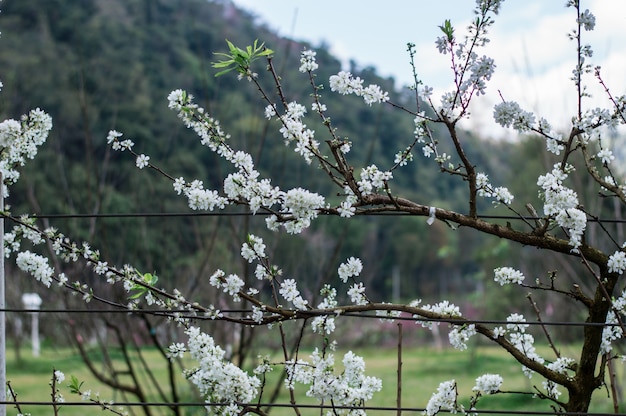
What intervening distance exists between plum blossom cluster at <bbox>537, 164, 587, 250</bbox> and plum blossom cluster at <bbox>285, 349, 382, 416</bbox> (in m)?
0.67

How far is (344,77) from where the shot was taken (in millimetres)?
1980

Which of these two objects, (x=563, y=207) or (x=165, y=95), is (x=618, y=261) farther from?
(x=165, y=95)

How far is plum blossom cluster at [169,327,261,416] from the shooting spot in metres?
1.91

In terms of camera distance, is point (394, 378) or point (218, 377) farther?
point (394, 378)

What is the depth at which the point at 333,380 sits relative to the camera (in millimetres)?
1985

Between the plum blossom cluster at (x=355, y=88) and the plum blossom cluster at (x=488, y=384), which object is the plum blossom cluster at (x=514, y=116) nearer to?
the plum blossom cluster at (x=355, y=88)

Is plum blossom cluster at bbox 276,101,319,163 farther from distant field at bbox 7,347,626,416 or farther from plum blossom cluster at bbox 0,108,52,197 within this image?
distant field at bbox 7,347,626,416

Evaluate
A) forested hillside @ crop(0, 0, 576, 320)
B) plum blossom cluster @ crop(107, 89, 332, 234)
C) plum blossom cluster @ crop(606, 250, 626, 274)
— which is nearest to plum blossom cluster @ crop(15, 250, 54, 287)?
plum blossom cluster @ crop(107, 89, 332, 234)

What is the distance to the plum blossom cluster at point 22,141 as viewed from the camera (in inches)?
79.1

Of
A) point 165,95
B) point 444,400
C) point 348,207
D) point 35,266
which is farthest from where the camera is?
point 165,95

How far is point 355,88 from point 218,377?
86 cm

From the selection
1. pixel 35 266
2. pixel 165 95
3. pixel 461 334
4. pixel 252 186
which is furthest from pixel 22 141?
pixel 165 95

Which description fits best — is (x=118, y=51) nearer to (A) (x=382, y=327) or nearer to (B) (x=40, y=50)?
(B) (x=40, y=50)

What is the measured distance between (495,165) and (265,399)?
2006cm
